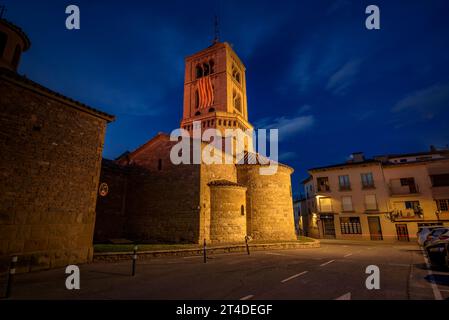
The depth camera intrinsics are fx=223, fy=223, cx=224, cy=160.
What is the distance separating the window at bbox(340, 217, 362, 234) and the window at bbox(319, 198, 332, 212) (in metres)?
1.82

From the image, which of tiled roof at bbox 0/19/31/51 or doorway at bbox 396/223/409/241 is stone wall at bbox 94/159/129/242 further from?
doorway at bbox 396/223/409/241

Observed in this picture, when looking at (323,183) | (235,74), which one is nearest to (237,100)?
(235,74)

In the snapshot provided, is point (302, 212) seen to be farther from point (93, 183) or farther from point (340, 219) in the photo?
point (93, 183)

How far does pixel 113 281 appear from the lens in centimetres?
646

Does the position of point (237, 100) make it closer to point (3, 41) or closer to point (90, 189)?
point (3, 41)

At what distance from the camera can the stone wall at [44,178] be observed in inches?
312

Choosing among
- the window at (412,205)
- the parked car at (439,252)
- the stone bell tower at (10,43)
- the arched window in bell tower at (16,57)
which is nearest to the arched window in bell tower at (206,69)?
the stone bell tower at (10,43)

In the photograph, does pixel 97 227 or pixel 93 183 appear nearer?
pixel 93 183

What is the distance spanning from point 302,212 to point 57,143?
37169mm

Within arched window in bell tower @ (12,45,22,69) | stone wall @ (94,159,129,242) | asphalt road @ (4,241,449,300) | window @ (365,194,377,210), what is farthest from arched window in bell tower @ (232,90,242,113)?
asphalt road @ (4,241,449,300)

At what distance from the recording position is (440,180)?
23766 mm

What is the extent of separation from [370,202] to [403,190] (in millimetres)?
→ 3642

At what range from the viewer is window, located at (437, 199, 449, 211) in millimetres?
23094
